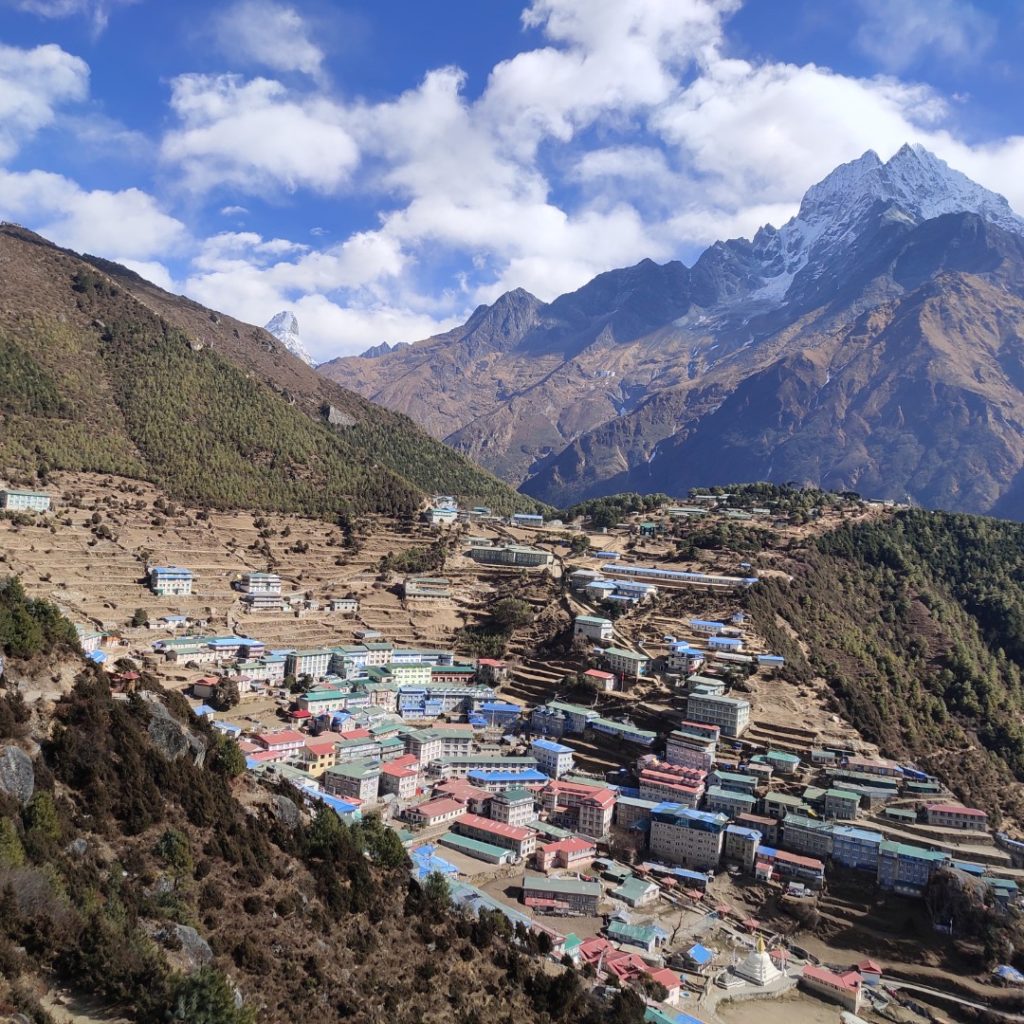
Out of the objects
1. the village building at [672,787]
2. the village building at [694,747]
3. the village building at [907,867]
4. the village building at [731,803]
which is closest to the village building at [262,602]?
the village building at [694,747]

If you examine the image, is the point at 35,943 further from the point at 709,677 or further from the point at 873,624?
the point at 873,624

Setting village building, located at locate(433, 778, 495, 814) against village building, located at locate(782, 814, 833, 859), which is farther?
village building, located at locate(433, 778, 495, 814)

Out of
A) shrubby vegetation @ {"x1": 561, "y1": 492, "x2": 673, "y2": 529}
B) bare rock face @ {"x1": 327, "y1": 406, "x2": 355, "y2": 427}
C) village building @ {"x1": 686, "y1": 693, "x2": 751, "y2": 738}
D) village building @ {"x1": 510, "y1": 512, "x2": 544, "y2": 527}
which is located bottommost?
village building @ {"x1": 686, "y1": 693, "x2": 751, "y2": 738}

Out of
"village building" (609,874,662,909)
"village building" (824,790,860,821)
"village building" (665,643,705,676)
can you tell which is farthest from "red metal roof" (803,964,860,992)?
"village building" (665,643,705,676)

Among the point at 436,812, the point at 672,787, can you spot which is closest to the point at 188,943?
the point at 436,812

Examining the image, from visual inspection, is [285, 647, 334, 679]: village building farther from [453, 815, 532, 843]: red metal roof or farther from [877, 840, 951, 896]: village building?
[877, 840, 951, 896]: village building

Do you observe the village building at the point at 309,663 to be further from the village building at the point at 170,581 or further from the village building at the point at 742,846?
the village building at the point at 742,846
